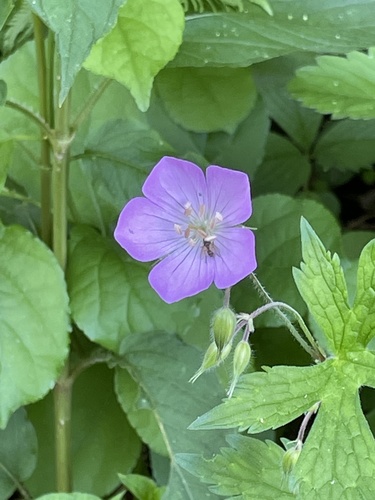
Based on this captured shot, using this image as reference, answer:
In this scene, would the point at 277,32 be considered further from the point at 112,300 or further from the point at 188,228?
the point at 112,300

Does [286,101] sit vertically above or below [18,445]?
above

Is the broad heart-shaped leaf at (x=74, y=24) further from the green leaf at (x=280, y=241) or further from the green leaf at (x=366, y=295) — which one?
the green leaf at (x=280, y=241)

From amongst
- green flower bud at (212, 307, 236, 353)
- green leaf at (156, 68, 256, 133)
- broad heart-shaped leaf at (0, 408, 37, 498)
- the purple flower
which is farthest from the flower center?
broad heart-shaped leaf at (0, 408, 37, 498)

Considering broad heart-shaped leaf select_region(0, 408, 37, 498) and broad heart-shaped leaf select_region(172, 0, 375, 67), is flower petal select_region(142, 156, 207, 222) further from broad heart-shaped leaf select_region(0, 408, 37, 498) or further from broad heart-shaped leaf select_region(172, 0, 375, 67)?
broad heart-shaped leaf select_region(0, 408, 37, 498)

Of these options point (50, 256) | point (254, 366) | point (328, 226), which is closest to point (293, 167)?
point (328, 226)

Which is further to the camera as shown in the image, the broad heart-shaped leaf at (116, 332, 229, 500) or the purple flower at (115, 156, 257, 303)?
the broad heart-shaped leaf at (116, 332, 229, 500)

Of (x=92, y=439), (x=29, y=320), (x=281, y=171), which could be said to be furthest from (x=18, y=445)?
(x=281, y=171)

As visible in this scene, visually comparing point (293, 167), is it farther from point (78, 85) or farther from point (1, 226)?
point (1, 226)
